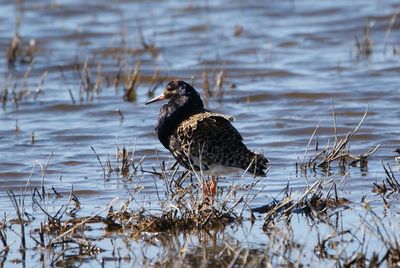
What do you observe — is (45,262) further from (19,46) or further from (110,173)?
(19,46)

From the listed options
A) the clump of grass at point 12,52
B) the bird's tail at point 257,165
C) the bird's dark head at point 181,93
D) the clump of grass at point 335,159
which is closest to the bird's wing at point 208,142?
the bird's tail at point 257,165

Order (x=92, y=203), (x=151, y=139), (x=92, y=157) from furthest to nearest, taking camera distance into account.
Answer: (x=151, y=139), (x=92, y=157), (x=92, y=203)

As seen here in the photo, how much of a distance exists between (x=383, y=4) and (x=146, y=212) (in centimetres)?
1096

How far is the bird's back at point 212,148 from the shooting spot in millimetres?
7773

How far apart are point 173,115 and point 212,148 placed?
55 centimetres

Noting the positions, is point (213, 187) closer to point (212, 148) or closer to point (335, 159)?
point (212, 148)

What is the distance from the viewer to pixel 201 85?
12992 millimetres

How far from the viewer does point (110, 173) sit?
8.98 metres

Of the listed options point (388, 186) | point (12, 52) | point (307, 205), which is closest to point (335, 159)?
point (388, 186)

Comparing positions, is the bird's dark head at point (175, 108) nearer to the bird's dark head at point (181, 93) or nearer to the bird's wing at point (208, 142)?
the bird's dark head at point (181, 93)

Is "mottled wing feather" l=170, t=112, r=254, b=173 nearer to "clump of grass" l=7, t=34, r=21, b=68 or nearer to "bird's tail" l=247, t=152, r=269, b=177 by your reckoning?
"bird's tail" l=247, t=152, r=269, b=177

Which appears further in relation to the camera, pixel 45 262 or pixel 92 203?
pixel 92 203

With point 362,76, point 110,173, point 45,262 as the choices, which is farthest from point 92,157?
point 362,76

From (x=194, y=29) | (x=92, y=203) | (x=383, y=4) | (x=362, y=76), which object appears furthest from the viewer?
(x=383, y=4)
